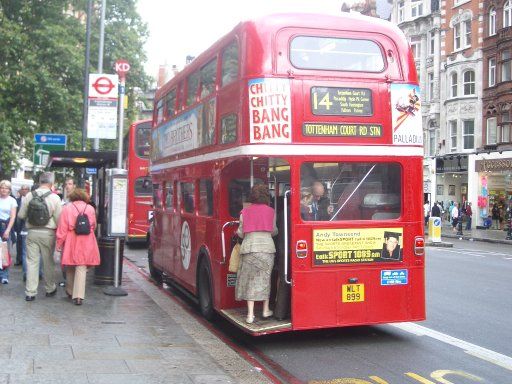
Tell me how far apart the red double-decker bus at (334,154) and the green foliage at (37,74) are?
1721cm

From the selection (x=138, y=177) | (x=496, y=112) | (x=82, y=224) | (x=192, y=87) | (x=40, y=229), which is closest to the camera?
(x=82, y=224)

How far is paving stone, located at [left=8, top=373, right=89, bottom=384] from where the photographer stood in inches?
212

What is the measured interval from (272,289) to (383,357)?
6.03ft

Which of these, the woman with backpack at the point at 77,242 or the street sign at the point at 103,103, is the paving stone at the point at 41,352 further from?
the street sign at the point at 103,103

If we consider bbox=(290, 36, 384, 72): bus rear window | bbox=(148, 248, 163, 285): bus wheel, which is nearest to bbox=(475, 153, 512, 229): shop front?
bbox=(148, 248, 163, 285): bus wheel

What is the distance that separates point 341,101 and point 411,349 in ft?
9.70

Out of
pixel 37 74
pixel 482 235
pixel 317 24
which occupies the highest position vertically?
pixel 37 74

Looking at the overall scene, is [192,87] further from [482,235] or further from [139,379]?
[482,235]

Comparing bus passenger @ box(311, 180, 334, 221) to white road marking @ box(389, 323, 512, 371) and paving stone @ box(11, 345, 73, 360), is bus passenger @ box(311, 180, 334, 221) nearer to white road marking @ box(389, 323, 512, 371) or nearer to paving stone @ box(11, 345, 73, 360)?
white road marking @ box(389, 323, 512, 371)

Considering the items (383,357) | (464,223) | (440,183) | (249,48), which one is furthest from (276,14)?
(440,183)

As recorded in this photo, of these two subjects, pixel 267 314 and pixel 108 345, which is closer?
pixel 108 345

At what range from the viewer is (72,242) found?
9484 millimetres

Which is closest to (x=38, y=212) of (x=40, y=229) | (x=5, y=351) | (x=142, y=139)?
(x=40, y=229)

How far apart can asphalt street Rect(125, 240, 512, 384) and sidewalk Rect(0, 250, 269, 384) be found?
0.66 m
